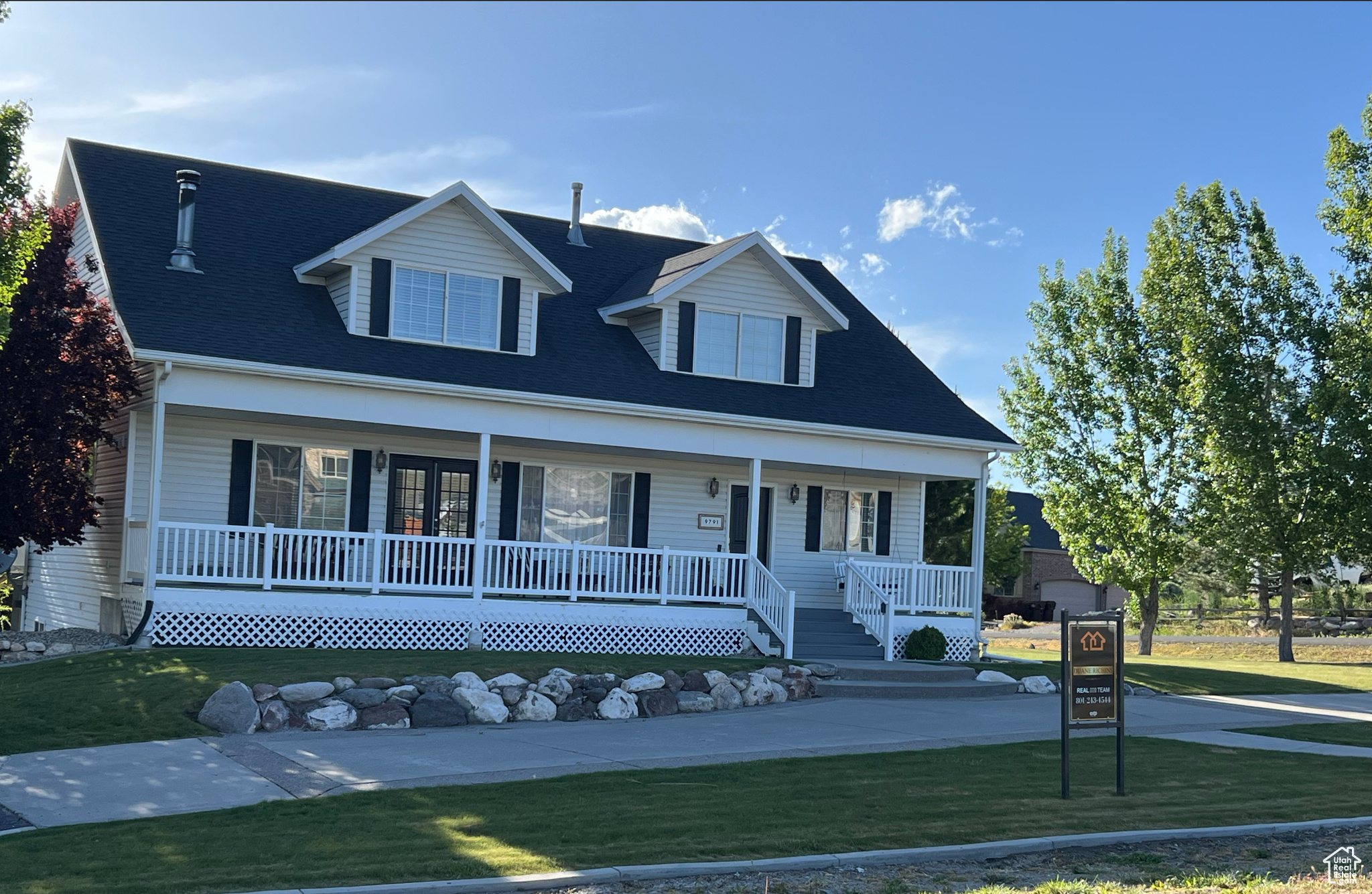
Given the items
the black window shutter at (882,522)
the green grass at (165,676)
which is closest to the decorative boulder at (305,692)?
the green grass at (165,676)

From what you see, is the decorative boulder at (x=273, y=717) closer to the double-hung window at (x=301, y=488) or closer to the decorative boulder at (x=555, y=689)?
the decorative boulder at (x=555, y=689)

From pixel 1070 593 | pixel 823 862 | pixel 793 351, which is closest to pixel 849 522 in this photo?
pixel 793 351

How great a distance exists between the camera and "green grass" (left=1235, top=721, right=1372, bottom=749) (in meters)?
14.5

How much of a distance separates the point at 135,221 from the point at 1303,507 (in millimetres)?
26348

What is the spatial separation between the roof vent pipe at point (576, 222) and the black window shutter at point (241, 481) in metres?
8.35

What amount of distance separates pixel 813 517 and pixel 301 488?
9230mm

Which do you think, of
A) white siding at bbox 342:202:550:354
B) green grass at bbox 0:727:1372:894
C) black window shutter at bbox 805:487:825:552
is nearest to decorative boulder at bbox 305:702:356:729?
green grass at bbox 0:727:1372:894

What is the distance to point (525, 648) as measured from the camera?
1909 cm

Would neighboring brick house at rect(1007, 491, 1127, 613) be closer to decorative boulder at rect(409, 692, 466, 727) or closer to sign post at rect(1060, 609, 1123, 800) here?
decorative boulder at rect(409, 692, 466, 727)

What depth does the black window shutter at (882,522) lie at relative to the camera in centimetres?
2406

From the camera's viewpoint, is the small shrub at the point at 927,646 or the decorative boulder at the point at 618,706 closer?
the decorative boulder at the point at 618,706

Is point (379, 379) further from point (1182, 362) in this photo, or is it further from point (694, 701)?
point (1182, 362)

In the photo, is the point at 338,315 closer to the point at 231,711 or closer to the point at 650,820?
the point at 231,711

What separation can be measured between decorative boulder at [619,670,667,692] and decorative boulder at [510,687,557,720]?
3.46 feet
